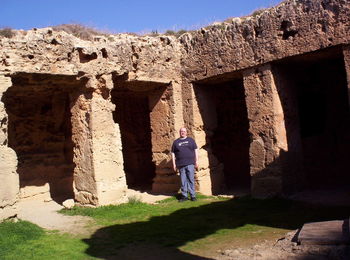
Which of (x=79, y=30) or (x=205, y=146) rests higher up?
(x=79, y=30)

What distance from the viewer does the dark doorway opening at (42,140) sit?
8914 millimetres

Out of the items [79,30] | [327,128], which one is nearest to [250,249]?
[327,128]

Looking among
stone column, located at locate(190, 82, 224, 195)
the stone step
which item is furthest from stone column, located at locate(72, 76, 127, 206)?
the stone step

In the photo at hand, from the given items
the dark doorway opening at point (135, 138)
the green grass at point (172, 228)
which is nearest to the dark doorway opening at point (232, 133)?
the dark doorway opening at point (135, 138)

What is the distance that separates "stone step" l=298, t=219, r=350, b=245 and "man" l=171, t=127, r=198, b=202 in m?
3.80

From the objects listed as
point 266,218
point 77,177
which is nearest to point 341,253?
point 266,218

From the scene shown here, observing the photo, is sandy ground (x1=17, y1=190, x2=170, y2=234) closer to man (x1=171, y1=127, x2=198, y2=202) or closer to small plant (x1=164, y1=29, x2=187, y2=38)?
man (x1=171, y1=127, x2=198, y2=202)

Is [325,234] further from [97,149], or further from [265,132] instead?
[97,149]

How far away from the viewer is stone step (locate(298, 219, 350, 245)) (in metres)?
3.98

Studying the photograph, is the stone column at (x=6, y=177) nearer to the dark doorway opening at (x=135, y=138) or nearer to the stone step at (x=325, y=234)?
the stone step at (x=325, y=234)

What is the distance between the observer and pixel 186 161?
8.04 meters

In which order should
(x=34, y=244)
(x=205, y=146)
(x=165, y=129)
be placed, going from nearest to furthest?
(x=34, y=244)
(x=165, y=129)
(x=205, y=146)

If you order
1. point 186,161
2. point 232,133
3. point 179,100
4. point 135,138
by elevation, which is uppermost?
point 179,100

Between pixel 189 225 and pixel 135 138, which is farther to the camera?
pixel 135 138
